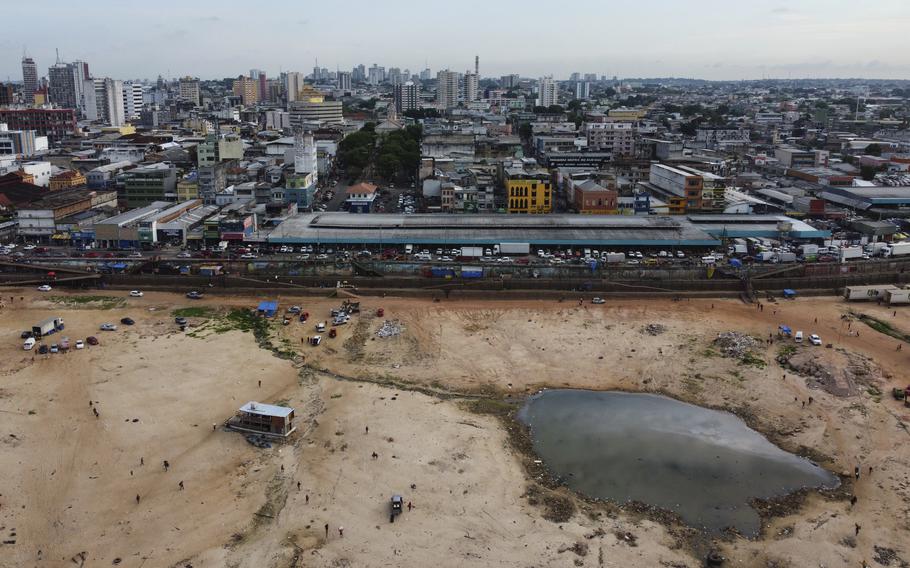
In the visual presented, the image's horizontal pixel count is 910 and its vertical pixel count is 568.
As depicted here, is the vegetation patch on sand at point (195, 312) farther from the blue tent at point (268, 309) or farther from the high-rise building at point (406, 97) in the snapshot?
the high-rise building at point (406, 97)

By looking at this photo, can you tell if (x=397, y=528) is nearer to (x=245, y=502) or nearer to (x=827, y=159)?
(x=245, y=502)

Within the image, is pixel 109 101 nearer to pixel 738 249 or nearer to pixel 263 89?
pixel 263 89

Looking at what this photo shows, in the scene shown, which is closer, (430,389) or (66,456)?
(66,456)

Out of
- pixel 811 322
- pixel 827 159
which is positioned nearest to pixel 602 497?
pixel 811 322

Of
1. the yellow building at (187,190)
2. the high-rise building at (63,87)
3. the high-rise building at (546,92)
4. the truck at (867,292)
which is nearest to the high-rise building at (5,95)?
the high-rise building at (63,87)

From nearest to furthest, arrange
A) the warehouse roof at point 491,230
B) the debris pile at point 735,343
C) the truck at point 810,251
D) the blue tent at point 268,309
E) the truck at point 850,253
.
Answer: the debris pile at point 735,343, the blue tent at point 268,309, the truck at point 850,253, the truck at point 810,251, the warehouse roof at point 491,230

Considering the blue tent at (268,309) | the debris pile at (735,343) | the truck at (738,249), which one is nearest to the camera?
the debris pile at (735,343)

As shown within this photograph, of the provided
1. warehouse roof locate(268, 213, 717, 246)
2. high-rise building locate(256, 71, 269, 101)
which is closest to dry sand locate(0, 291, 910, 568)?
warehouse roof locate(268, 213, 717, 246)
